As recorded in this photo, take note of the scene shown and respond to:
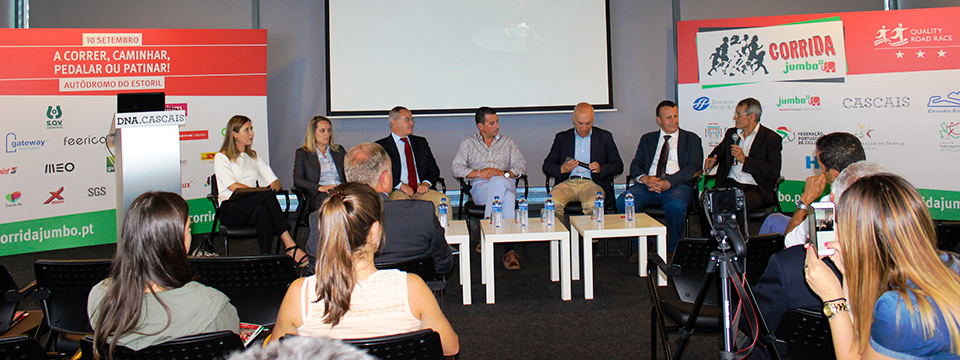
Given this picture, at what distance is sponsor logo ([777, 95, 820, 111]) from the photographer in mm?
5648

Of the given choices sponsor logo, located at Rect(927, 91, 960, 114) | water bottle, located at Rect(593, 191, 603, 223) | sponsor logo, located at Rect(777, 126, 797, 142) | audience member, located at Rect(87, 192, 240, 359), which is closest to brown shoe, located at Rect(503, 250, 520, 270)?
water bottle, located at Rect(593, 191, 603, 223)

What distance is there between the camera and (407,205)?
242cm

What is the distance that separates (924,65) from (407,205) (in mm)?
5372

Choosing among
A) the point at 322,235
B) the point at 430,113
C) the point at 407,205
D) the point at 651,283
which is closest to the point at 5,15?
the point at 430,113

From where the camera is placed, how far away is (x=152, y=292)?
1.58m

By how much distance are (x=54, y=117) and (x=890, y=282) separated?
5.80m

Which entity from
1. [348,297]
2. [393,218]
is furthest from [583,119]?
[348,297]

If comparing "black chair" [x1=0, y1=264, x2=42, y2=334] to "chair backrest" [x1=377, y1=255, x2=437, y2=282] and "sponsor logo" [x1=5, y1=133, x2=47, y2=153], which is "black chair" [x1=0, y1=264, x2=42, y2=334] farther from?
"sponsor logo" [x1=5, y1=133, x2=47, y2=153]

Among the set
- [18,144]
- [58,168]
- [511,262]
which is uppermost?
[18,144]

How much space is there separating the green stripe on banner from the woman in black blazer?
194 cm

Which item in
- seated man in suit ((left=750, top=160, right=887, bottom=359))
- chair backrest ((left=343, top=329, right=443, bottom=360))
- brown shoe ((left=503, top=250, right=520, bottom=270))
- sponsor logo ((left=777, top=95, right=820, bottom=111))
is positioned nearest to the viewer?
chair backrest ((left=343, top=329, right=443, bottom=360))

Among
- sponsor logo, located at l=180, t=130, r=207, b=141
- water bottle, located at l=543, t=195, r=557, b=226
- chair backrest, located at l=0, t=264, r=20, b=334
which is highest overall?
sponsor logo, located at l=180, t=130, r=207, b=141

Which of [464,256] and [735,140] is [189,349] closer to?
[464,256]

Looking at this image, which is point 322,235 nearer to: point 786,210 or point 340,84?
point 340,84
